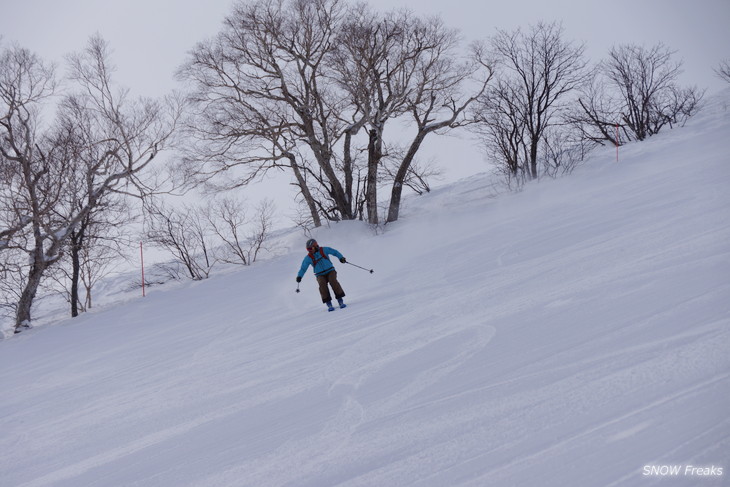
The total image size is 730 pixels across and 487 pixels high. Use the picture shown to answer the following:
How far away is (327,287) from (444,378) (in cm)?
488

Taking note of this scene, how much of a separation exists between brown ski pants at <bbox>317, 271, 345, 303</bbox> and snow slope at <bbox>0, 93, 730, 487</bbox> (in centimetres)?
55

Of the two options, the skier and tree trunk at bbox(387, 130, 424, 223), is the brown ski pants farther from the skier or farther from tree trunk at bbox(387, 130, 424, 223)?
tree trunk at bbox(387, 130, 424, 223)

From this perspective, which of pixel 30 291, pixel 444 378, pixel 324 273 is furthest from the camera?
pixel 30 291

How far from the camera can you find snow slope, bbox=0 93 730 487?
3252 mm

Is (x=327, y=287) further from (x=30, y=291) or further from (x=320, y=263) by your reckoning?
(x=30, y=291)

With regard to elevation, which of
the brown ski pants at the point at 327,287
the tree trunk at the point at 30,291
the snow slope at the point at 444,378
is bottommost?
the snow slope at the point at 444,378

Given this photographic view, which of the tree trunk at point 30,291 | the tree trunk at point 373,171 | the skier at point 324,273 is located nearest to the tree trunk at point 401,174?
the tree trunk at point 373,171

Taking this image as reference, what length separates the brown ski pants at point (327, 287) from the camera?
9125mm

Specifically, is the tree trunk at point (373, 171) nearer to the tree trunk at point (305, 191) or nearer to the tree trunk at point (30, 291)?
the tree trunk at point (305, 191)

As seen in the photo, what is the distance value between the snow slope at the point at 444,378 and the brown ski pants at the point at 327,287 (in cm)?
55

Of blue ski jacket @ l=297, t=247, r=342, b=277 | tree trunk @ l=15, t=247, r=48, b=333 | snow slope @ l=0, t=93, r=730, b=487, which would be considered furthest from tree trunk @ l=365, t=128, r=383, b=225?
tree trunk @ l=15, t=247, r=48, b=333

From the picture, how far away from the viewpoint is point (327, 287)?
922cm

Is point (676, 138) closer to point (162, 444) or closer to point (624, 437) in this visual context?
point (624, 437)

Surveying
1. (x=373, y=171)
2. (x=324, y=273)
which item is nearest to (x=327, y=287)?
(x=324, y=273)
